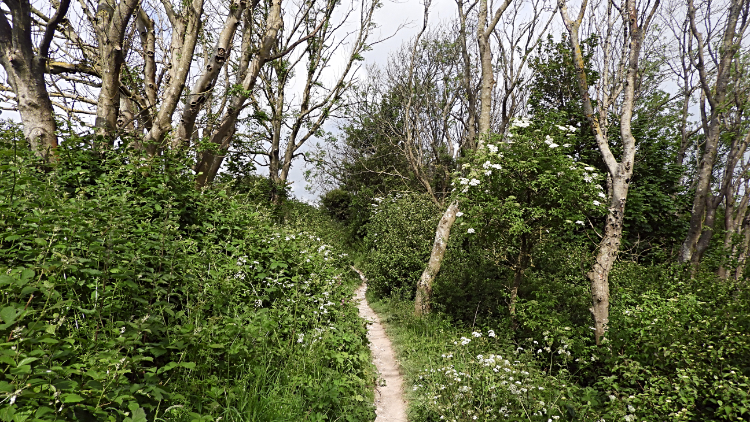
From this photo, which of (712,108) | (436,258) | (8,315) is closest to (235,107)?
(436,258)

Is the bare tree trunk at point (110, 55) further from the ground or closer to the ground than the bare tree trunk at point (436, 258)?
further from the ground

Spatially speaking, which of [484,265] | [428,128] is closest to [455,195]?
[484,265]

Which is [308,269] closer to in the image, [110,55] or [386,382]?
[386,382]

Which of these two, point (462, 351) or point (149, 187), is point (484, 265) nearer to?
point (462, 351)

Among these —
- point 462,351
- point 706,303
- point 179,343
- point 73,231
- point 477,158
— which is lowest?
point 462,351

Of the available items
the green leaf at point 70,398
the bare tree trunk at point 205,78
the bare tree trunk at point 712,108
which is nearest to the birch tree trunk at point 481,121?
the bare tree trunk at point 712,108

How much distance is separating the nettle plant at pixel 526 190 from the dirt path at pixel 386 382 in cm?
276

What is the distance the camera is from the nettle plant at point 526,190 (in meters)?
6.27

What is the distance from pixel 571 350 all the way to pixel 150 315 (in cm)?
611

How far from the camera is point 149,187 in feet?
17.5

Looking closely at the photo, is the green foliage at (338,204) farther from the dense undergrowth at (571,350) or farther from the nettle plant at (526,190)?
the nettle plant at (526,190)

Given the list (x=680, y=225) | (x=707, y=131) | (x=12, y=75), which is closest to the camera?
(x=12, y=75)

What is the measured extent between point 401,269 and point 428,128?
29.7 feet

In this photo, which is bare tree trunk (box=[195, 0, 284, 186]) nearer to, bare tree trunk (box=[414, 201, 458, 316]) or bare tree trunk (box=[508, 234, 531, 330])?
bare tree trunk (box=[414, 201, 458, 316])
